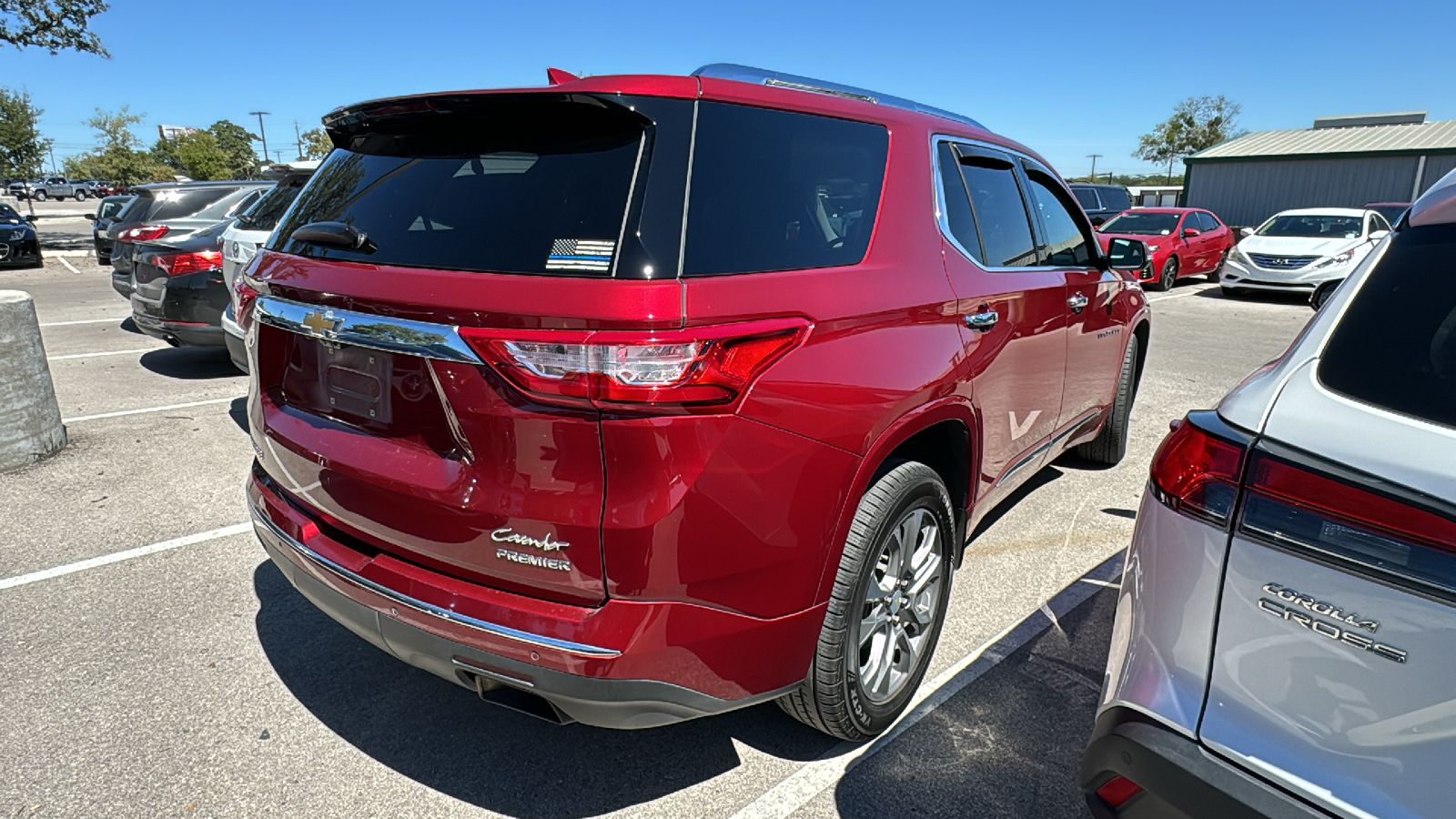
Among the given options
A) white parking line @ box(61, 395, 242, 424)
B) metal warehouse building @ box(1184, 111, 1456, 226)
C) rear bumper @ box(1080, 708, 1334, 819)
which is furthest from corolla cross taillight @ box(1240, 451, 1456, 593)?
metal warehouse building @ box(1184, 111, 1456, 226)

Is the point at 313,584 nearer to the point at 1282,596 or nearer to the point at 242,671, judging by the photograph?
the point at 242,671

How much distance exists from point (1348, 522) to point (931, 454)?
Answer: 142cm

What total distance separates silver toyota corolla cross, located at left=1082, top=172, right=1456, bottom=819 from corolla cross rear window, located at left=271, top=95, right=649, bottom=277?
132 cm

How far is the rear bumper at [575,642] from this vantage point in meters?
1.84

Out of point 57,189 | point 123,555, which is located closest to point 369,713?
point 123,555

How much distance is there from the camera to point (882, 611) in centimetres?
254

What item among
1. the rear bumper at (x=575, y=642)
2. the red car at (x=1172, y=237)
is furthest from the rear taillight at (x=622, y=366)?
the red car at (x=1172, y=237)

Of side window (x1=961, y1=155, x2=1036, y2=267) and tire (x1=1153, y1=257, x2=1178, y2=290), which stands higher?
side window (x1=961, y1=155, x2=1036, y2=267)

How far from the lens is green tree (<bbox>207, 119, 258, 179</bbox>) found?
263 ft

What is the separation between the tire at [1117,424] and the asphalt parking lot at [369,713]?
0.63 meters

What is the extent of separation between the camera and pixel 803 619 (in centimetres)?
212

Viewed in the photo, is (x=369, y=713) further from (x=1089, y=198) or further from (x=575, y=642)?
(x=1089, y=198)

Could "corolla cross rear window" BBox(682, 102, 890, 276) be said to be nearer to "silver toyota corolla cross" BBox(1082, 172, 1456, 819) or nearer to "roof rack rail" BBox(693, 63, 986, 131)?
"roof rack rail" BBox(693, 63, 986, 131)

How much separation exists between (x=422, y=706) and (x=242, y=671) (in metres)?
0.73
